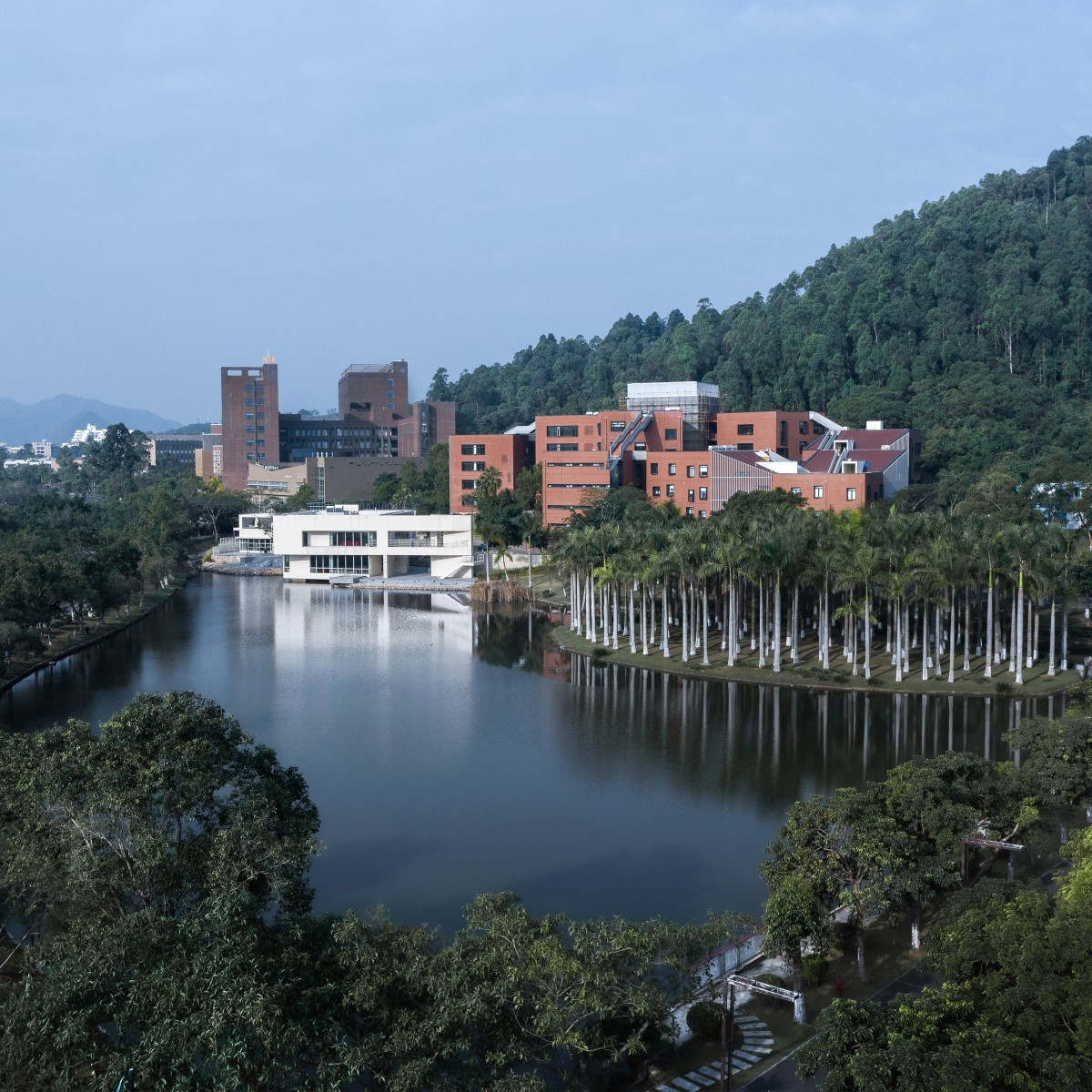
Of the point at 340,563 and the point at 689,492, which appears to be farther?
the point at 340,563

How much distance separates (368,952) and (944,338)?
93.4 m

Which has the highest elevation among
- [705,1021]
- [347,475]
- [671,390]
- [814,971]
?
[671,390]

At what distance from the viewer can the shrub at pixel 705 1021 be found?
608 inches

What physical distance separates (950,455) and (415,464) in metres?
49.2

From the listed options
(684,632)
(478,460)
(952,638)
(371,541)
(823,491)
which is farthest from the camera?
(478,460)

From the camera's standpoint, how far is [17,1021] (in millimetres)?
11969

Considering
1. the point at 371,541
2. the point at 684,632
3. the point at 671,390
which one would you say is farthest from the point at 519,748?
the point at 671,390

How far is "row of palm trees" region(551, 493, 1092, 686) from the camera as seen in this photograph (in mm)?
36438

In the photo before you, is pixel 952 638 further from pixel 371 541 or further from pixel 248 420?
pixel 248 420

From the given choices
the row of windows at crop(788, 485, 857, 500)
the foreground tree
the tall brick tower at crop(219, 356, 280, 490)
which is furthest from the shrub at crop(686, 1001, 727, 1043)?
the tall brick tower at crop(219, 356, 280, 490)

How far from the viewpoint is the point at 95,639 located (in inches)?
1901

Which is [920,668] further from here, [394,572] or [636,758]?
[394,572]

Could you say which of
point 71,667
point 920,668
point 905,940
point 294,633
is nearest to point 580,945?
point 905,940

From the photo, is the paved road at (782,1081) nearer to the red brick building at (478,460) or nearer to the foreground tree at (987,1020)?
the foreground tree at (987,1020)
